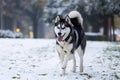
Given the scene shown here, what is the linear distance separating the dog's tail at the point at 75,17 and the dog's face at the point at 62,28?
4.27 ft

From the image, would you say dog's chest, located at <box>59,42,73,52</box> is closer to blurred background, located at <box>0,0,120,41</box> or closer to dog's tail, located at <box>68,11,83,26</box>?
dog's tail, located at <box>68,11,83,26</box>

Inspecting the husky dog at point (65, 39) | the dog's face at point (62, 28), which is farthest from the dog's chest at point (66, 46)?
the dog's face at point (62, 28)

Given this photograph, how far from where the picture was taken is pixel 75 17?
40.1 ft

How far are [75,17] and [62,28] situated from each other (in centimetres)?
167

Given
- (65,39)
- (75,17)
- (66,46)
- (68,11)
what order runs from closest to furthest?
(65,39)
(66,46)
(75,17)
(68,11)

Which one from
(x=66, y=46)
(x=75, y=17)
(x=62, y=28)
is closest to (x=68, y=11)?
(x=75, y=17)

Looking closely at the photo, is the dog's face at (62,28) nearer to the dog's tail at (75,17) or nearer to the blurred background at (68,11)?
the dog's tail at (75,17)

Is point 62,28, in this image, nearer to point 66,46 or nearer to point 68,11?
point 66,46

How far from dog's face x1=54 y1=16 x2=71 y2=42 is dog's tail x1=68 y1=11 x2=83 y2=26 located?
1.30 m

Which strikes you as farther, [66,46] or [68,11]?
[68,11]

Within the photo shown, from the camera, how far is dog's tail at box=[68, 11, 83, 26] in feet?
40.0

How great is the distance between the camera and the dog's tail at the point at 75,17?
1220 centimetres

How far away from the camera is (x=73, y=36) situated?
11.3 meters

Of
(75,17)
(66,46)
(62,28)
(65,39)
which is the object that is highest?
(75,17)
